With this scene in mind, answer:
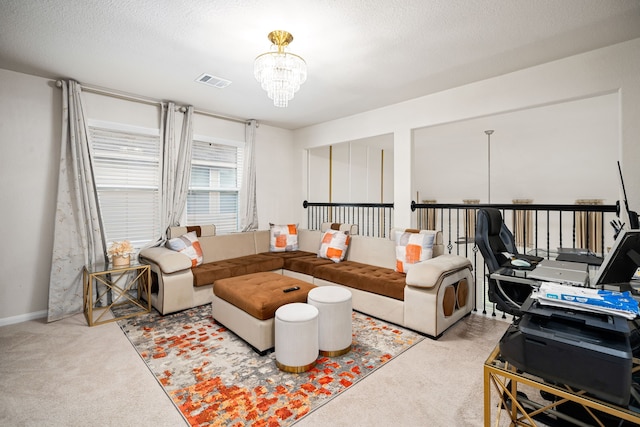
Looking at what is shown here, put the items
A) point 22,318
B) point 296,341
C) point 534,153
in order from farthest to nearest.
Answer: point 534,153 < point 22,318 < point 296,341

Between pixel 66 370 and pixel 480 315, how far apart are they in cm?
369

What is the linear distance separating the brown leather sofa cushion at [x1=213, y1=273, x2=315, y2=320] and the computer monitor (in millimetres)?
1929

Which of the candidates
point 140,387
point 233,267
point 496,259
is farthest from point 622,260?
point 233,267

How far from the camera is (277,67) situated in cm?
224

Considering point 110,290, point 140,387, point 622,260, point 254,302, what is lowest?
point 140,387

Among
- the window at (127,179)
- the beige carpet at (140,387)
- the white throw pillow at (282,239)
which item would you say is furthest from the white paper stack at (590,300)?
the window at (127,179)

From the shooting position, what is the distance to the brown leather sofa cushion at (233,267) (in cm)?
339

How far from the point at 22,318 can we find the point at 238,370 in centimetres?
269

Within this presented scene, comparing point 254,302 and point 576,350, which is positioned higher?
point 576,350

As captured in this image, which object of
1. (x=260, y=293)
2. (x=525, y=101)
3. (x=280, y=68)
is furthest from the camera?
(x=525, y=101)

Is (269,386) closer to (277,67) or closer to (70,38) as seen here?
(277,67)

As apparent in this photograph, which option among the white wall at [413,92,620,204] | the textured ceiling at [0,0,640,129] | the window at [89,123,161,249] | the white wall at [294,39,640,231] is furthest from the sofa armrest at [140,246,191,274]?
the white wall at [413,92,620,204]

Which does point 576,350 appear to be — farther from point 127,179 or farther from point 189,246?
point 127,179

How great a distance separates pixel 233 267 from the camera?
3613mm
